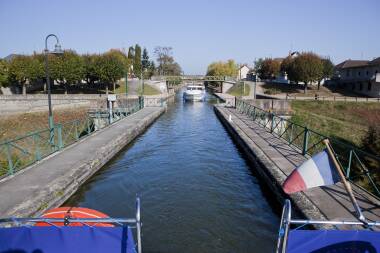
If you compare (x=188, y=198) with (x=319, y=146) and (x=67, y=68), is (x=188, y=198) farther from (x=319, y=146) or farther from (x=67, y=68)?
(x=67, y=68)

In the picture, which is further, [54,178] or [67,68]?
[67,68]

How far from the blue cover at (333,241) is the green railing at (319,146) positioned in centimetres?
377

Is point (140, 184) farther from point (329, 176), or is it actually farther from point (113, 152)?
point (329, 176)

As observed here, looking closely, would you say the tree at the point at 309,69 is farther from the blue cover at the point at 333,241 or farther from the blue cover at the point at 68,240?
the blue cover at the point at 68,240

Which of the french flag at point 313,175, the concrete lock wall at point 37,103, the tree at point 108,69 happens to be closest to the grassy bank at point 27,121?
the concrete lock wall at point 37,103

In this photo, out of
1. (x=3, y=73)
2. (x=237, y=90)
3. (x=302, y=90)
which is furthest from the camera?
(x=237, y=90)

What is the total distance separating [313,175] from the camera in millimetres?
4188

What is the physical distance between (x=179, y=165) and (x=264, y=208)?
4964 millimetres

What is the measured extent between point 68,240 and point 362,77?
6634 cm

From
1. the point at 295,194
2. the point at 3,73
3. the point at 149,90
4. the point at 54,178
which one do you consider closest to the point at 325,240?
the point at 295,194

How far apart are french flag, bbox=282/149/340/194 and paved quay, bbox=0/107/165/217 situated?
20.1 feet

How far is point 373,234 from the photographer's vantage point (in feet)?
12.4

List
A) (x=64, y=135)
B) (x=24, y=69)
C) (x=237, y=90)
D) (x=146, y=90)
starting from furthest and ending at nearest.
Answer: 1. (x=237, y=90)
2. (x=146, y=90)
3. (x=24, y=69)
4. (x=64, y=135)

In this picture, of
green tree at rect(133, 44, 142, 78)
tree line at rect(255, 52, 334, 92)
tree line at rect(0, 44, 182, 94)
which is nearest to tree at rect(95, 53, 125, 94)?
tree line at rect(0, 44, 182, 94)
